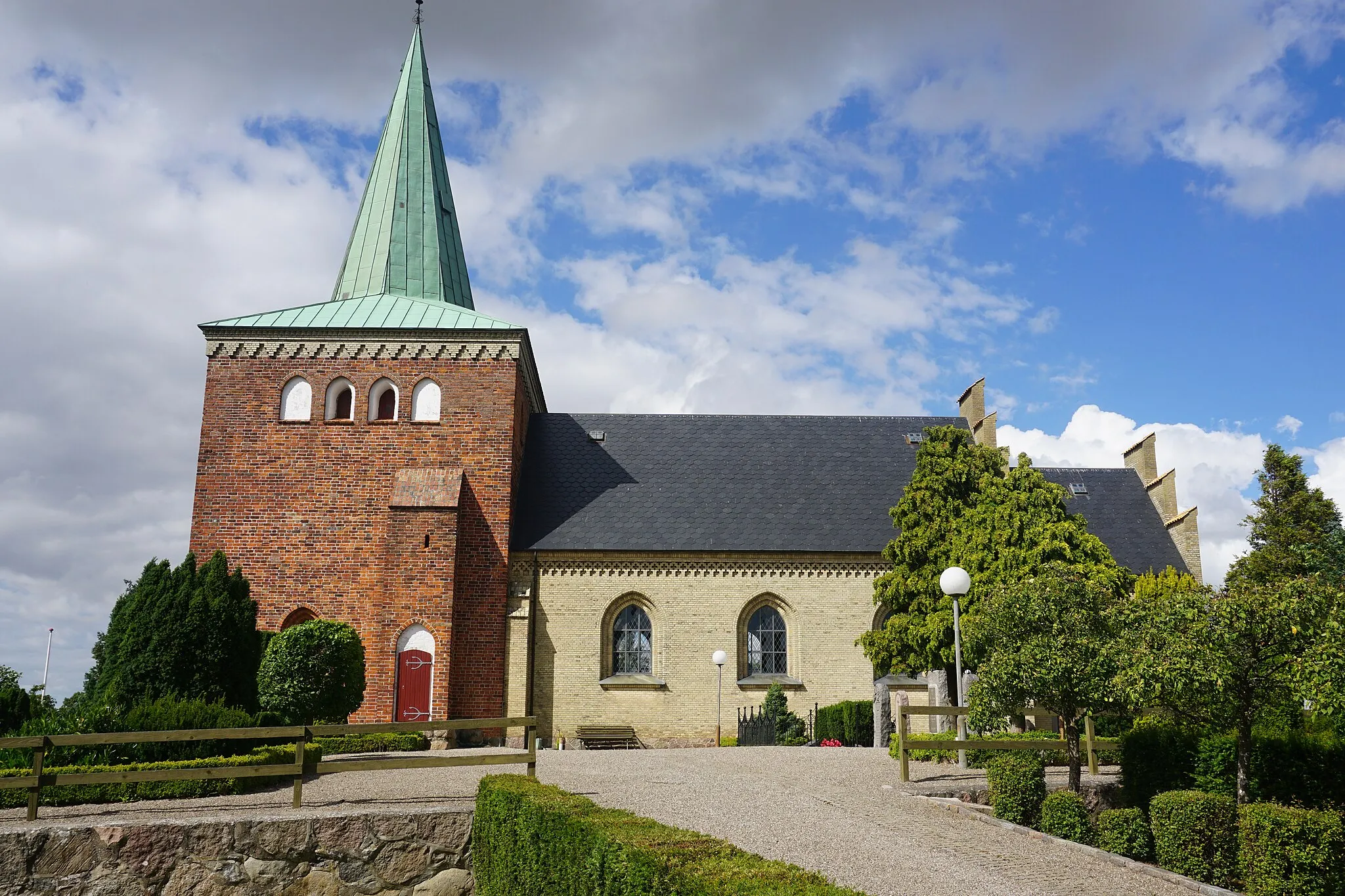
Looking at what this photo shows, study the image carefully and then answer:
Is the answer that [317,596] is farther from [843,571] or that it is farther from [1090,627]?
[1090,627]

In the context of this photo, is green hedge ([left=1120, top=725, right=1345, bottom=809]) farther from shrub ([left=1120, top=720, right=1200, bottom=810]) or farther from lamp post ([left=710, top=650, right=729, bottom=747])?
lamp post ([left=710, top=650, right=729, bottom=747])

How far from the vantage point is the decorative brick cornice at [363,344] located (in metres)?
28.6

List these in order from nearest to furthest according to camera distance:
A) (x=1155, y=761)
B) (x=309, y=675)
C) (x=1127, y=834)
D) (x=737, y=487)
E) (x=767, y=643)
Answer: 1. (x=1127, y=834)
2. (x=1155, y=761)
3. (x=309, y=675)
4. (x=767, y=643)
5. (x=737, y=487)

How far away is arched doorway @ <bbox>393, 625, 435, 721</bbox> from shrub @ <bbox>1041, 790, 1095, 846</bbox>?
1655 centimetres

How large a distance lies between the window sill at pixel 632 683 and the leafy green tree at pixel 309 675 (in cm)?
882

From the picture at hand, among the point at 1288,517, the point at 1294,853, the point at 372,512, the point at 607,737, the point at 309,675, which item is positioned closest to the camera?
the point at 1294,853

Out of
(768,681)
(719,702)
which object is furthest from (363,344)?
(768,681)

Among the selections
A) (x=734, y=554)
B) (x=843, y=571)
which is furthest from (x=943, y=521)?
(x=734, y=554)

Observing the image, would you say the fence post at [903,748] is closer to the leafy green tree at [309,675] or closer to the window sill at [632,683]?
the leafy green tree at [309,675]

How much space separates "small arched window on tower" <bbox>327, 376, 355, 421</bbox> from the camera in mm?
28594

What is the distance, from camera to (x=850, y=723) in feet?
81.7

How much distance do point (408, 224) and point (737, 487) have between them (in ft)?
42.5

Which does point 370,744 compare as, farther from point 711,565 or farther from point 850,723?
point 850,723

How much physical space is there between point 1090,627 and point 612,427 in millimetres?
20127
